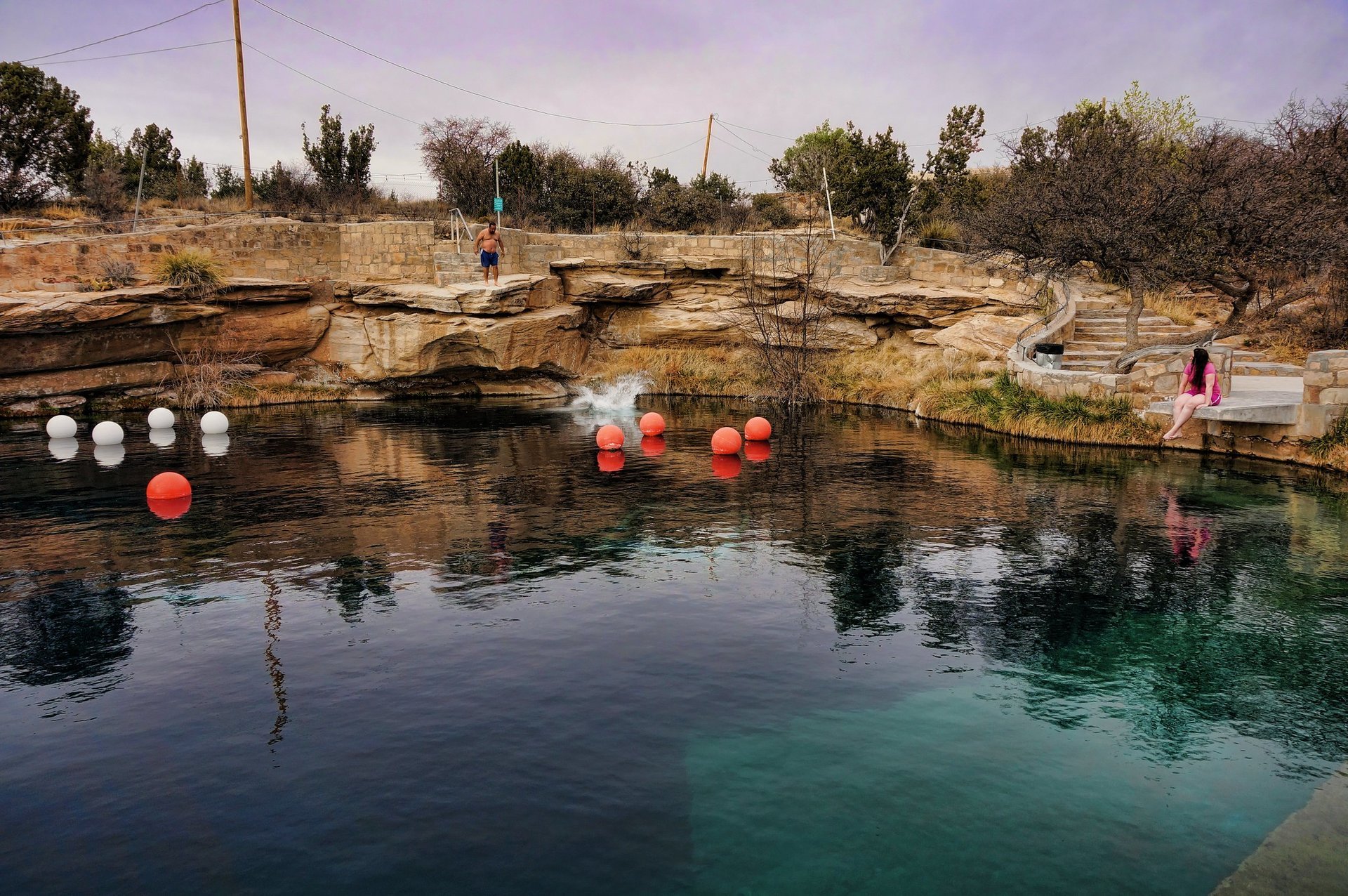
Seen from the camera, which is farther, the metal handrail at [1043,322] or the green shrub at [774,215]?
the green shrub at [774,215]

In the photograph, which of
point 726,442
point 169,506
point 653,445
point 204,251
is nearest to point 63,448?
point 169,506

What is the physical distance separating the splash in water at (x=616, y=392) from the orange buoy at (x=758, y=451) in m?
9.95

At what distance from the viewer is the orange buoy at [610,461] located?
1752 centimetres

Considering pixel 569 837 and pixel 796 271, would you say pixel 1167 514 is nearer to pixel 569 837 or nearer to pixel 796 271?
pixel 569 837

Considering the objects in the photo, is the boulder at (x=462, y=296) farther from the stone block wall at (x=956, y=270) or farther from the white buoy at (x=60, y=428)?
the stone block wall at (x=956, y=270)

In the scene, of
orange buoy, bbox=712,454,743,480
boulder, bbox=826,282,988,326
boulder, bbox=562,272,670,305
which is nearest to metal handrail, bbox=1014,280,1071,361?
boulder, bbox=826,282,988,326

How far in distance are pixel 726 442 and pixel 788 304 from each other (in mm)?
12755

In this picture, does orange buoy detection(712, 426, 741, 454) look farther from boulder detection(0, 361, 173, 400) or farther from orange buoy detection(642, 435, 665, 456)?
boulder detection(0, 361, 173, 400)

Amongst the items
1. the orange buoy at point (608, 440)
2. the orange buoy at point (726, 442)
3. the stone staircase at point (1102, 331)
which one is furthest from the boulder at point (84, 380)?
the stone staircase at point (1102, 331)

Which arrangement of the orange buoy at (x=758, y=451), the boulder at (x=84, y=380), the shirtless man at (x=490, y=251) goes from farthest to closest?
the shirtless man at (x=490, y=251), the boulder at (x=84, y=380), the orange buoy at (x=758, y=451)

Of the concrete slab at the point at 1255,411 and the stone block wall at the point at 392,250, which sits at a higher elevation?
the stone block wall at the point at 392,250

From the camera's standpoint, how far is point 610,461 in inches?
727

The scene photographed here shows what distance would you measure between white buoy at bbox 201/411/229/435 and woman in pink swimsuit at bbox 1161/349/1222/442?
71.1ft

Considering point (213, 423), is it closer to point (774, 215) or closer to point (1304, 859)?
point (1304, 859)
